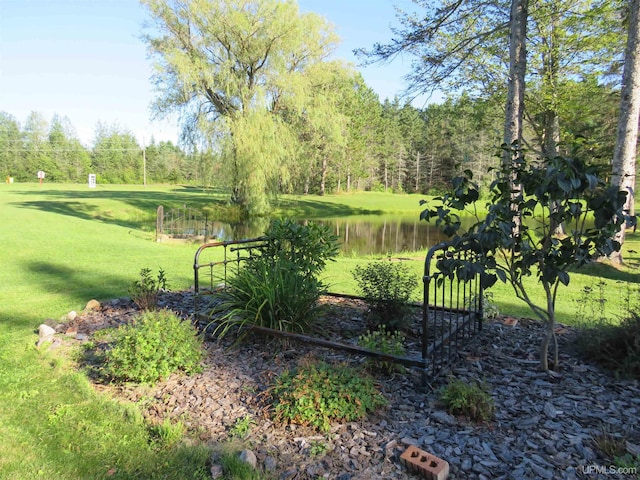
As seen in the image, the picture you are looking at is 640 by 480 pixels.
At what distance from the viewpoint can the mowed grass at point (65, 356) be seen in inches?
93.4

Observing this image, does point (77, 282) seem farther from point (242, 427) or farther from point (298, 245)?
point (242, 427)

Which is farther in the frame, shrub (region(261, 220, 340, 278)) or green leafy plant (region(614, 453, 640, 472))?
shrub (region(261, 220, 340, 278))

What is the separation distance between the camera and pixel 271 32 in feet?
65.6

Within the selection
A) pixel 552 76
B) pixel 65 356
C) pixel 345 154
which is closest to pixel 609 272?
pixel 65 356

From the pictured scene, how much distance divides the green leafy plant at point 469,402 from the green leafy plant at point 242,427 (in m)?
1.25

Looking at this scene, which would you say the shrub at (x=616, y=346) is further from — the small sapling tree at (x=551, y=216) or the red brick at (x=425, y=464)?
the red brick at (x=425, y=464)

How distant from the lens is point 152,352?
3.27 meters

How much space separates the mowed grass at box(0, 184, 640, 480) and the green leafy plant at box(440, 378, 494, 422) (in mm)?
1524

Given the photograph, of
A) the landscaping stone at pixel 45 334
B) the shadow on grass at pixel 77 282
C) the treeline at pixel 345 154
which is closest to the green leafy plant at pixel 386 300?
the landscaping stone at pixel 45 334

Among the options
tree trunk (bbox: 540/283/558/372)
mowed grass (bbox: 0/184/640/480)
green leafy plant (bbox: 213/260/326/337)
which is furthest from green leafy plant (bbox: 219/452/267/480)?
tree trunk (bbox: 540/283/558/372)

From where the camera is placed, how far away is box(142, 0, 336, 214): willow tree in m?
19.4

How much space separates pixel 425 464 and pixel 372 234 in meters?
19.4

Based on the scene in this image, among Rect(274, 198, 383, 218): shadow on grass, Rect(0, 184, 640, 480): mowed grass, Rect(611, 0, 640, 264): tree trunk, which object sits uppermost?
Rect(611, 0, 640, 264): tree trunk

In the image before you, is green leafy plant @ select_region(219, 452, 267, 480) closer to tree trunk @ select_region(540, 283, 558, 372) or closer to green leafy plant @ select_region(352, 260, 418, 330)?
green leafy plant @ select_region(352, 260, 418, 330)
